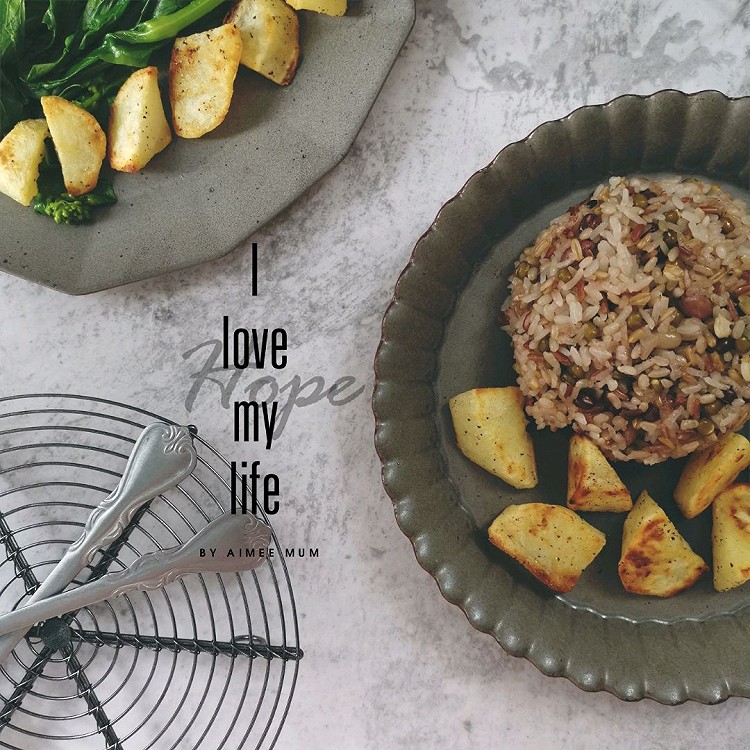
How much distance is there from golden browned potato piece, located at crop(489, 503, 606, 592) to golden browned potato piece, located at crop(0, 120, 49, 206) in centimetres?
147

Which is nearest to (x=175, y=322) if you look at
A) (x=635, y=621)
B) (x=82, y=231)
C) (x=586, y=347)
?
(x=82, y=231)

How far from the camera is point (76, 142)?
192 centimetres

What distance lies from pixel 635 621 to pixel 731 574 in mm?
261

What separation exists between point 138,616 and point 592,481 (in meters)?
1.26

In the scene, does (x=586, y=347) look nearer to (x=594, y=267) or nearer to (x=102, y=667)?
(x=594, y=267)

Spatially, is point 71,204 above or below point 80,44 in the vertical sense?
below

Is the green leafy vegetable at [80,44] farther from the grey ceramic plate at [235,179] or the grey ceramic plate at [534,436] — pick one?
the grey ceramic plate at [534,436]

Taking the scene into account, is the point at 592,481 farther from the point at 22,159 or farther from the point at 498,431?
the point at 22,159

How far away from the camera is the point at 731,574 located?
183 cm

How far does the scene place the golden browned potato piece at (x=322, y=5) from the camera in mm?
1923

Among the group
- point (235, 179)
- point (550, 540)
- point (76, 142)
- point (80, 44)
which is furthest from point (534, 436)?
point (80, 44)

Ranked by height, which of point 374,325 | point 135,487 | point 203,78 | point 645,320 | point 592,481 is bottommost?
point 135,487

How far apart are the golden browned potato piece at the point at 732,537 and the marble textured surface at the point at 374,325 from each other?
0.51m

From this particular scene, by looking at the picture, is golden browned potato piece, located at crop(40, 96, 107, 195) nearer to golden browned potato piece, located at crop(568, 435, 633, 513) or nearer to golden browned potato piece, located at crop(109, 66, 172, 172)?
golden browned potato piece, located at crop(109, 66, 172, 172)
